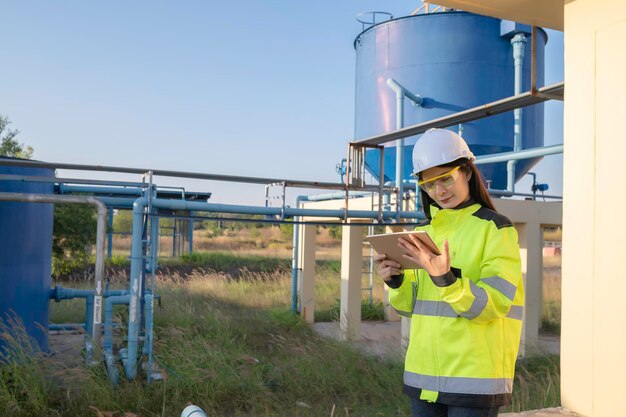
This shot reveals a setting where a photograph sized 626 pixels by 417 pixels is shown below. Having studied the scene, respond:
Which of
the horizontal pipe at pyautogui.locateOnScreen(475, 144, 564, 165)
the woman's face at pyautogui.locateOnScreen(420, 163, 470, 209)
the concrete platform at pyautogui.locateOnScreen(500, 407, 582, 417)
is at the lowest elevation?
the concrete platform at pyautogui.locateOnScreen(500, 407, 582, 417)

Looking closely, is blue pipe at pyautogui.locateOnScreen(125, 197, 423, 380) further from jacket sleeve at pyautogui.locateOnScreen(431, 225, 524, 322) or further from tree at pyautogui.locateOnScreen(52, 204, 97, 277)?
tree at pyautogui.locateOnScreen(52, 204, 97, 277)

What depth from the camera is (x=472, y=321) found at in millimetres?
2195

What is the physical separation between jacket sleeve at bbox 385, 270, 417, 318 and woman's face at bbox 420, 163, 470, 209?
32 centimetres

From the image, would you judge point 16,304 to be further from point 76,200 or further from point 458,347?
point 458,347

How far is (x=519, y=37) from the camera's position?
459 inches

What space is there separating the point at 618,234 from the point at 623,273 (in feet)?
0.65

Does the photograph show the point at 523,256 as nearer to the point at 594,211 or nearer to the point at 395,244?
the point at 594,211

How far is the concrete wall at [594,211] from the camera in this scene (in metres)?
3.11

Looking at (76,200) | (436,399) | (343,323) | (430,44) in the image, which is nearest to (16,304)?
(76,200)

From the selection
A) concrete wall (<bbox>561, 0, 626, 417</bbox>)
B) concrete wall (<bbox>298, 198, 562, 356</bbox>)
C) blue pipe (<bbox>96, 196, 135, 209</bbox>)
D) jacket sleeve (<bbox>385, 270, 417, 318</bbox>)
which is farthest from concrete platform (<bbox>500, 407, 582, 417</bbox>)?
blue pipe (<bbox>96, 196, 135, 209</bbox>)

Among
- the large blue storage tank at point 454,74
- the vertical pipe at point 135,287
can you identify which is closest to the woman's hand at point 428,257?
the vertical pipe at point 135,287

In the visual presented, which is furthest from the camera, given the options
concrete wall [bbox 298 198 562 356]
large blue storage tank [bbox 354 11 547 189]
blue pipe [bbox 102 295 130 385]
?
large blue storage tank [bbox 354 11 547 189]

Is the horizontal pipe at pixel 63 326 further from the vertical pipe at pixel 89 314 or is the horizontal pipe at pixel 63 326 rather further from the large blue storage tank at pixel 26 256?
the large blue storage tank at pixel 26 256

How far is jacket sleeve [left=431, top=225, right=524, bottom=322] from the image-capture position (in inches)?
81.6
